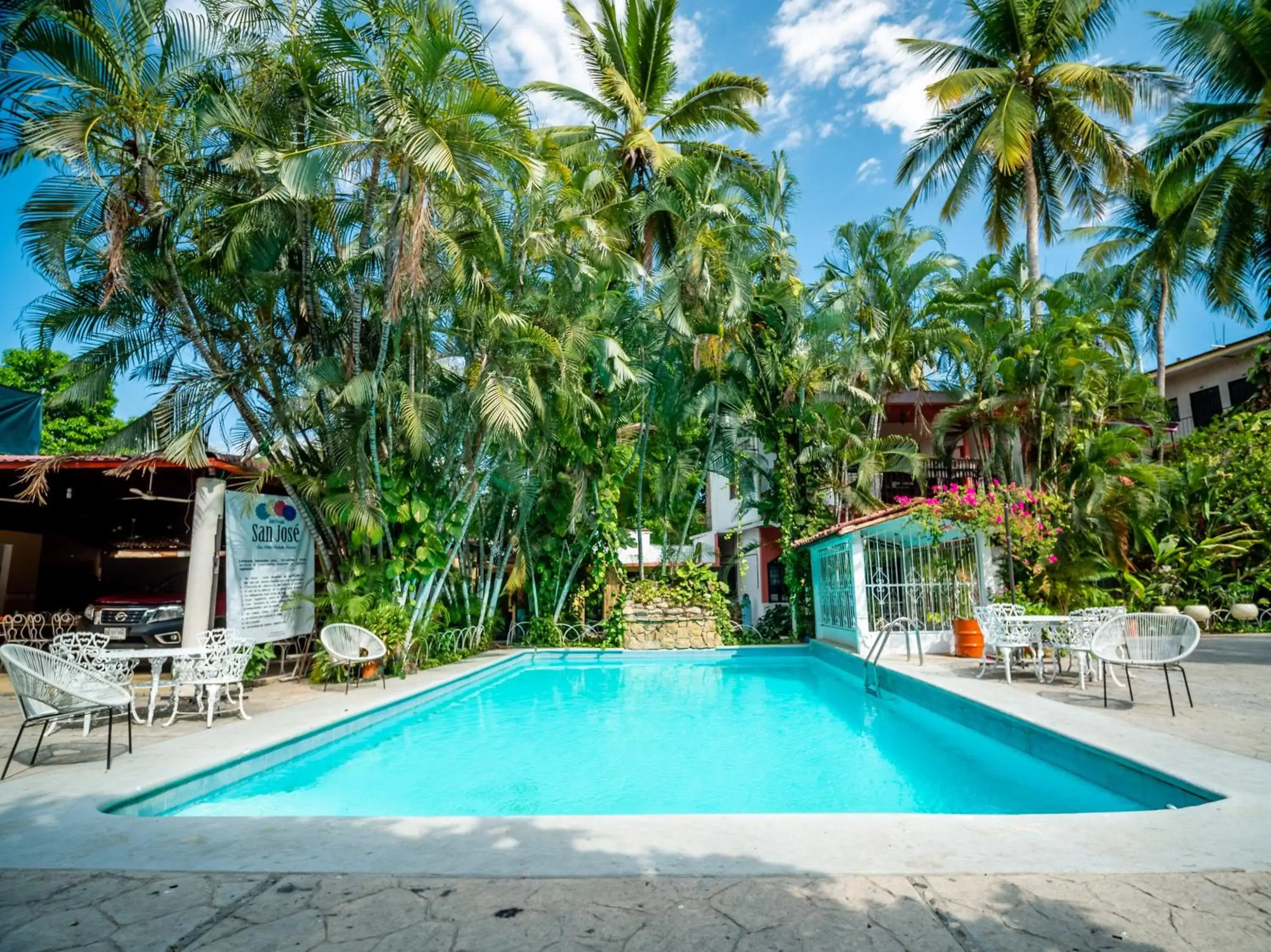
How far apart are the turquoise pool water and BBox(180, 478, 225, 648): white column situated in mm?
3077

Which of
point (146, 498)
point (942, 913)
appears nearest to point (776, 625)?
point (146, 498)

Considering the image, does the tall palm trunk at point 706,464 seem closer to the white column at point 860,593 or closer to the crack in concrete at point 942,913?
the white column at point 860,593

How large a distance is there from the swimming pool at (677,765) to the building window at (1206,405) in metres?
18.7

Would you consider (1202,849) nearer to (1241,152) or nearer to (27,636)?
(1241,152)

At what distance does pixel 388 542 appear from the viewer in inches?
397

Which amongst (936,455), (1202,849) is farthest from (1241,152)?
(1202,849)

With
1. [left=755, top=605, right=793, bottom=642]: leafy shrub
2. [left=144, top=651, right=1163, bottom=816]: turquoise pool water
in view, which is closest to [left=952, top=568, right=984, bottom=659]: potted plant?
[left=144, top=651, right=1163, bottom=816]: turquoise pool water

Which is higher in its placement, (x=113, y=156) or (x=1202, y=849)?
(x=113, y=156)

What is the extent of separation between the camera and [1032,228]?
1681 cm

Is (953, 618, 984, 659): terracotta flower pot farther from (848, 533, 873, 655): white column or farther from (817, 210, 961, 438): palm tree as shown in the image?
(817, 210, 961, 438): palm tree

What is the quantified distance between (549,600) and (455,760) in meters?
9.11

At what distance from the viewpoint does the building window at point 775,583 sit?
23.2 meters

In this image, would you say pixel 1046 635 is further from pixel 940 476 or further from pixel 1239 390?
pixel 1239 390

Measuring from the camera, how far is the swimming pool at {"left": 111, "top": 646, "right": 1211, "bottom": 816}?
5.29 meters
